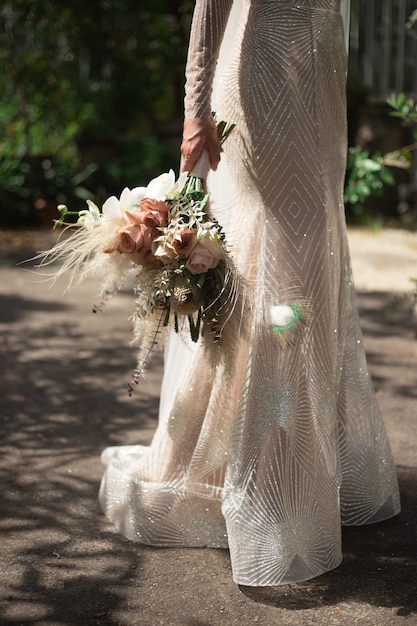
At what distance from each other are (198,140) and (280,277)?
1.68ft

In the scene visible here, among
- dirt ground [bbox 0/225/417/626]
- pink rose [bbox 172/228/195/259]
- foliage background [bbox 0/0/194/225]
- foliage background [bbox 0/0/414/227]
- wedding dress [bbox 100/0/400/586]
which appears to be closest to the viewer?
pink rose [bbox 172/228/195/259]

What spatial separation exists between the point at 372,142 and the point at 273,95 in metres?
7.81

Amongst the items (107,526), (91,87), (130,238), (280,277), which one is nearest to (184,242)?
(130,238)

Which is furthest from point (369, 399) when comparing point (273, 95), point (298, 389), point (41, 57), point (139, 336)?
point (41, 57)

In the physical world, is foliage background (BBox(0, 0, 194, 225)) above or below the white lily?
above

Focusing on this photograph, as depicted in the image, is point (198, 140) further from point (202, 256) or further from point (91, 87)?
point (91, 87)

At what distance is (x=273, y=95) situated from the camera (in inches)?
114

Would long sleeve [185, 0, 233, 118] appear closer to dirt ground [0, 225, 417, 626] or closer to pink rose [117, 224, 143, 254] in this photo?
pink rose [117, 224, 143, 254]

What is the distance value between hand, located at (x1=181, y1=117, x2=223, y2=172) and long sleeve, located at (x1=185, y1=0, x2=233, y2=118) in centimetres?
3

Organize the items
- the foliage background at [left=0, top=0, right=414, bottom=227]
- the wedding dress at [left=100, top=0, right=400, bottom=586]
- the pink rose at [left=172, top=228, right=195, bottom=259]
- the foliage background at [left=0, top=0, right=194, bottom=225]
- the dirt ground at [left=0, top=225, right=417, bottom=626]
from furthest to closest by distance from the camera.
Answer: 1. the foliage background at [left=0, top=0, right=194, bottom=225]
2. the foliage background at [left=0, top=0, right=414, bottom=227]
3. the wedding dress at [left=100, top=0, right=400, bottom=586]
4. the dirt ground at [left=0, top=225, right=417, bottom=626]
5. the pink rose at [left=172, top=228, right=195, bottom=259]

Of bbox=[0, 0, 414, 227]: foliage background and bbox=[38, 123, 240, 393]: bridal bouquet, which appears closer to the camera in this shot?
bbox=[38, 123, 240, 393]: bridal bouquet

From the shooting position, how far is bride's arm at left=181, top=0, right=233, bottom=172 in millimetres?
2838

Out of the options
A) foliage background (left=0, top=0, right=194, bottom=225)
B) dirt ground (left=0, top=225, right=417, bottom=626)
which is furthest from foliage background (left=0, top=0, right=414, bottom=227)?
dirt ground (left=0, top=225, right=417, bottom=626)

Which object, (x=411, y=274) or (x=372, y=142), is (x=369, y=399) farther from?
(x=372, y=142)
